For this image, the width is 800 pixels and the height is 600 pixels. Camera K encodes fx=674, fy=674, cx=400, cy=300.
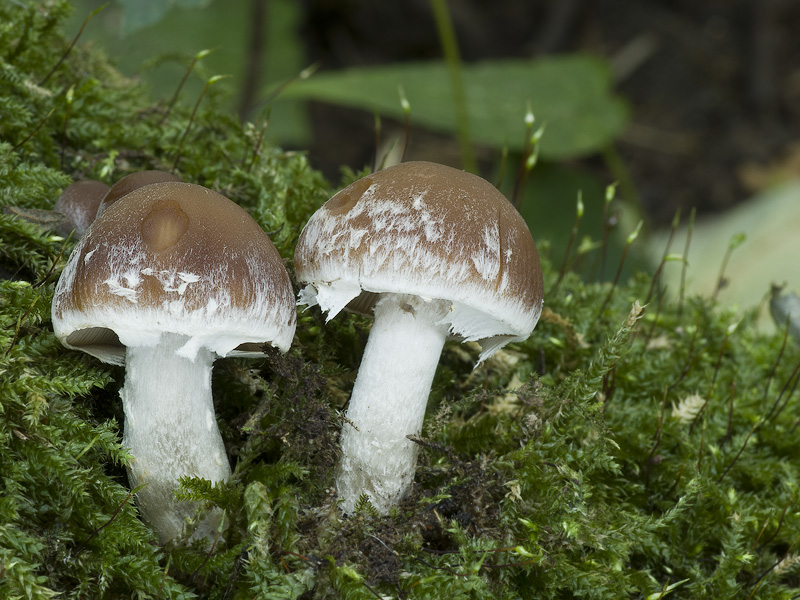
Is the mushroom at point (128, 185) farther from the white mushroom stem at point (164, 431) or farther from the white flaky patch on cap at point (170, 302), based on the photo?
the white mushroom stem at point (164, 431)

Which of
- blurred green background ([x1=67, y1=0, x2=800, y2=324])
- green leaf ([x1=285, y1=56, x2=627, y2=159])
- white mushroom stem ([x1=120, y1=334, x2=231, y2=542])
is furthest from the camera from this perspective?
blurred green background ([x1=67, y1=0, x2=800, y2=324])

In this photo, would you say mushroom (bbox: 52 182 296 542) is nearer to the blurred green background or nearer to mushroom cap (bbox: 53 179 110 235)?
mushroom cap (bbox: 53 179 110 235)

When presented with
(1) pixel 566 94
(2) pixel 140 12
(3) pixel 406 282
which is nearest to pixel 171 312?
(3) pixel 406 282

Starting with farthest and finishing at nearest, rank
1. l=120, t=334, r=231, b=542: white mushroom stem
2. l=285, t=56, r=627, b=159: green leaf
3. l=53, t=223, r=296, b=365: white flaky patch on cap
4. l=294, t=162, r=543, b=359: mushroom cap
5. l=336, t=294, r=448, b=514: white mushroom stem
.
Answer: l=285, t=56, r=627, b=159: green leaf, l=336, t=294, r=448, b=514: white mushroom stem, l=120, t=334, r=231, b=542: white mushroom stem, l=294, t=162, r=543, b=359: mushroom cap, l=53, t=223, r=296, b=365: white flaky patch on cap

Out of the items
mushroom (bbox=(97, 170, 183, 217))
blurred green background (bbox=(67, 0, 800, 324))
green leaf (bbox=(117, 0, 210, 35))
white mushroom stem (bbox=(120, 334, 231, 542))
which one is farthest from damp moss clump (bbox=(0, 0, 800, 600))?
blurred green background (bbox=(67, 0, 800, 324))

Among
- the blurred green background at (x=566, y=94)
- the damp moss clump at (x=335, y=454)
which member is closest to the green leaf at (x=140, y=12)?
the damp moss clump at (x=335, y=454)

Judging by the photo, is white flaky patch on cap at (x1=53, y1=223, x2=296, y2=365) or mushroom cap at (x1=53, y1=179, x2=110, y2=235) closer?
white flaky patch on cap at (x1=53, y1=223, x2=296, y2=365)

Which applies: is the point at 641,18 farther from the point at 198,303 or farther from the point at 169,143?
the point at 198,303
